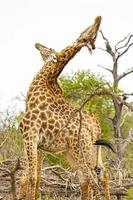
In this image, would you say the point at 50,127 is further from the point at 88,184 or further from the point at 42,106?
the point at 88,184

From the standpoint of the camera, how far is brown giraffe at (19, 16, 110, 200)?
4.68 meters

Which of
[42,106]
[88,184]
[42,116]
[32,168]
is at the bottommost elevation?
[88,184]

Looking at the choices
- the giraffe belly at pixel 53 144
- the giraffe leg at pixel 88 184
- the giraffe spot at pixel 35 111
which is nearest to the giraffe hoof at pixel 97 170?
the giraffe leg at pixel 88 184

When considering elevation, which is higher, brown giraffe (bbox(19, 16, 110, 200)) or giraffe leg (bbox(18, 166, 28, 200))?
brown giraffe (bbox(19, 16, 110, 200))

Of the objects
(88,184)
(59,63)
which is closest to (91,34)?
(59,63)

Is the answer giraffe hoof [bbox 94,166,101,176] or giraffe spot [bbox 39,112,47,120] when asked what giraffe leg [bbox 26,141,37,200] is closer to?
giraffe spot [bbox 39,112,47,120]

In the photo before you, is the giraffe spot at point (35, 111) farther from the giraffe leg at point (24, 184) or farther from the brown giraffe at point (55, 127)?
the giraffe leg at point (24, 184)

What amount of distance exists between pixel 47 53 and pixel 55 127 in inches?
30.2

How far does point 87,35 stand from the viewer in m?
4.64

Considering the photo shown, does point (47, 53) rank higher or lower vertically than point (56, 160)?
higher

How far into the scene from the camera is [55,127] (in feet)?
16.0

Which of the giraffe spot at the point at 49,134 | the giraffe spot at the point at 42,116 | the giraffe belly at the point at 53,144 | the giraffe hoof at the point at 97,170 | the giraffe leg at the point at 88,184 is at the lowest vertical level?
the giraffe leg at the point at 88,184

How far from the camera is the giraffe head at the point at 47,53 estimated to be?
16.6 ft

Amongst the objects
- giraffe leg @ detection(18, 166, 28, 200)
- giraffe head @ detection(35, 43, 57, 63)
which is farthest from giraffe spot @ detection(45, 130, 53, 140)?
giraffe head @ detection(35, 43, 57, 63)
